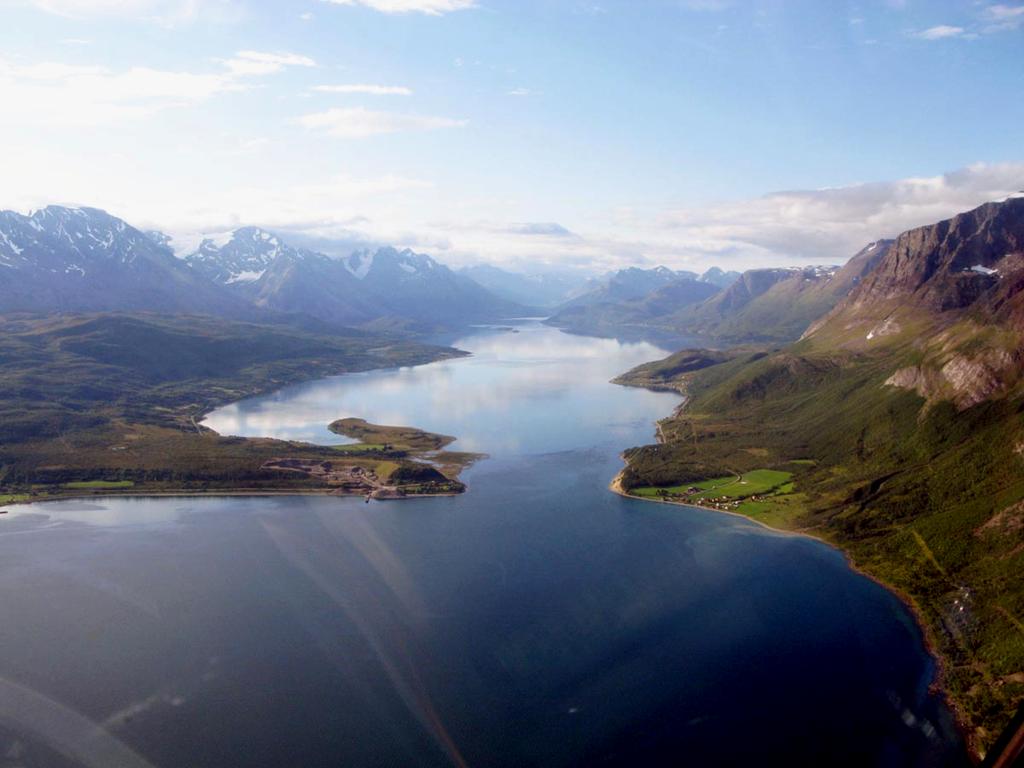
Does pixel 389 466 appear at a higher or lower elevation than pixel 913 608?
higher

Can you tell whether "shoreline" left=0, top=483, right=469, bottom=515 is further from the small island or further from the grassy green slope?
the grassy green slope

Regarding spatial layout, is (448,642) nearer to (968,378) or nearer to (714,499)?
(714,499)

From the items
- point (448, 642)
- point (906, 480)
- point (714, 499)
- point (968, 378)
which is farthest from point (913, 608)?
point (968, 378)

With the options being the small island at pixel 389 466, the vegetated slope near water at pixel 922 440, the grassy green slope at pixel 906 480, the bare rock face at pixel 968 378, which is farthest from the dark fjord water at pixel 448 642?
the bare rock face at pixel 968 378

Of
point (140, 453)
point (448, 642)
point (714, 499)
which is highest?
point (140, 453)

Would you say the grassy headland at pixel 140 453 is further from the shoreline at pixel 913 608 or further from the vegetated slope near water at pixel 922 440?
the vegetated slope near water at pixel 922 440

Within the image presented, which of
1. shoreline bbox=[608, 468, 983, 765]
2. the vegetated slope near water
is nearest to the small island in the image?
shoreline bbox=[608, 468, 983, 765]
